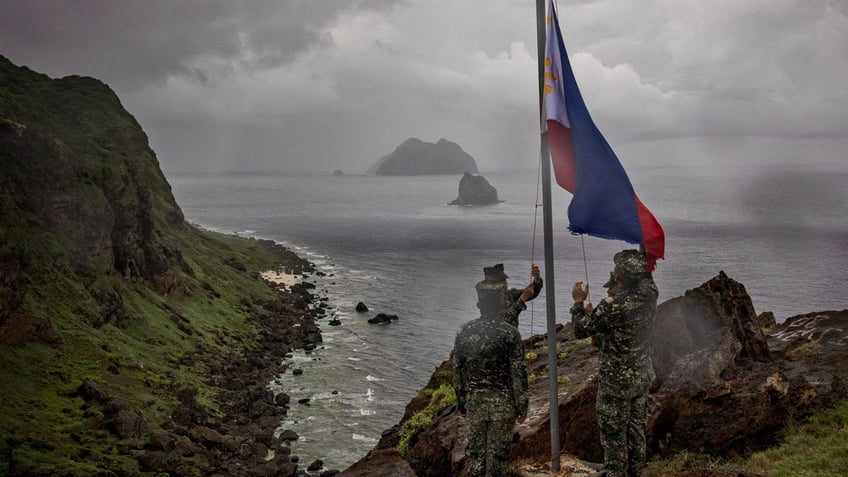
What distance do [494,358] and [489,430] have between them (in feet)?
3.86

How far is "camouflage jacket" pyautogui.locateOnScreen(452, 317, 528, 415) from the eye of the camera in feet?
29.8

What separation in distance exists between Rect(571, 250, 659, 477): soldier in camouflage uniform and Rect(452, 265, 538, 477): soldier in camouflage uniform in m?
1.17

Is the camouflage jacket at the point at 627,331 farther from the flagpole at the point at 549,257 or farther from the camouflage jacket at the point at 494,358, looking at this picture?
the camouflage jacket at the point at 494,358

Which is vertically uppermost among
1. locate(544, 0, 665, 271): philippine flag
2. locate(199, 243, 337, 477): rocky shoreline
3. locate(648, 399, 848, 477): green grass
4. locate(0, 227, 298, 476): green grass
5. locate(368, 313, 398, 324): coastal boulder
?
locate(544, 0, 665, 271): philippine flag

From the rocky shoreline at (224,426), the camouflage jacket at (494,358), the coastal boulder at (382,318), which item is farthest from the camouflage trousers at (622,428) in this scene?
the coastal boulder at (382,318)

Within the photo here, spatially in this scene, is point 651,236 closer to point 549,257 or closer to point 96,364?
point 549,257

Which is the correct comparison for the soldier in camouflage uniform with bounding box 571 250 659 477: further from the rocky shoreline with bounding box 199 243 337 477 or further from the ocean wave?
the ocean wave

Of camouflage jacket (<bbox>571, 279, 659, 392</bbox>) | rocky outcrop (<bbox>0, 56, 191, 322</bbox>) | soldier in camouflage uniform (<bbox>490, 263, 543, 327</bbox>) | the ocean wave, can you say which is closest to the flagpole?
soldier in camouflage uniform (<bbox>490, 263, 543, 327</bbox>)

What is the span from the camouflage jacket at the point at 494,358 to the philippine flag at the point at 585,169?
241cm

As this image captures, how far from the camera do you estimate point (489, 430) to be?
9.37 metres

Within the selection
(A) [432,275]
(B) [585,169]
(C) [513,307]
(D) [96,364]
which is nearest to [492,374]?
(C) [513,307]

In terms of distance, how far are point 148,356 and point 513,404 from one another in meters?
42.0

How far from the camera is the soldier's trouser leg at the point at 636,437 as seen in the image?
934cm

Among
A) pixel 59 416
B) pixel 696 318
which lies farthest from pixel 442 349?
pixel 696 318
